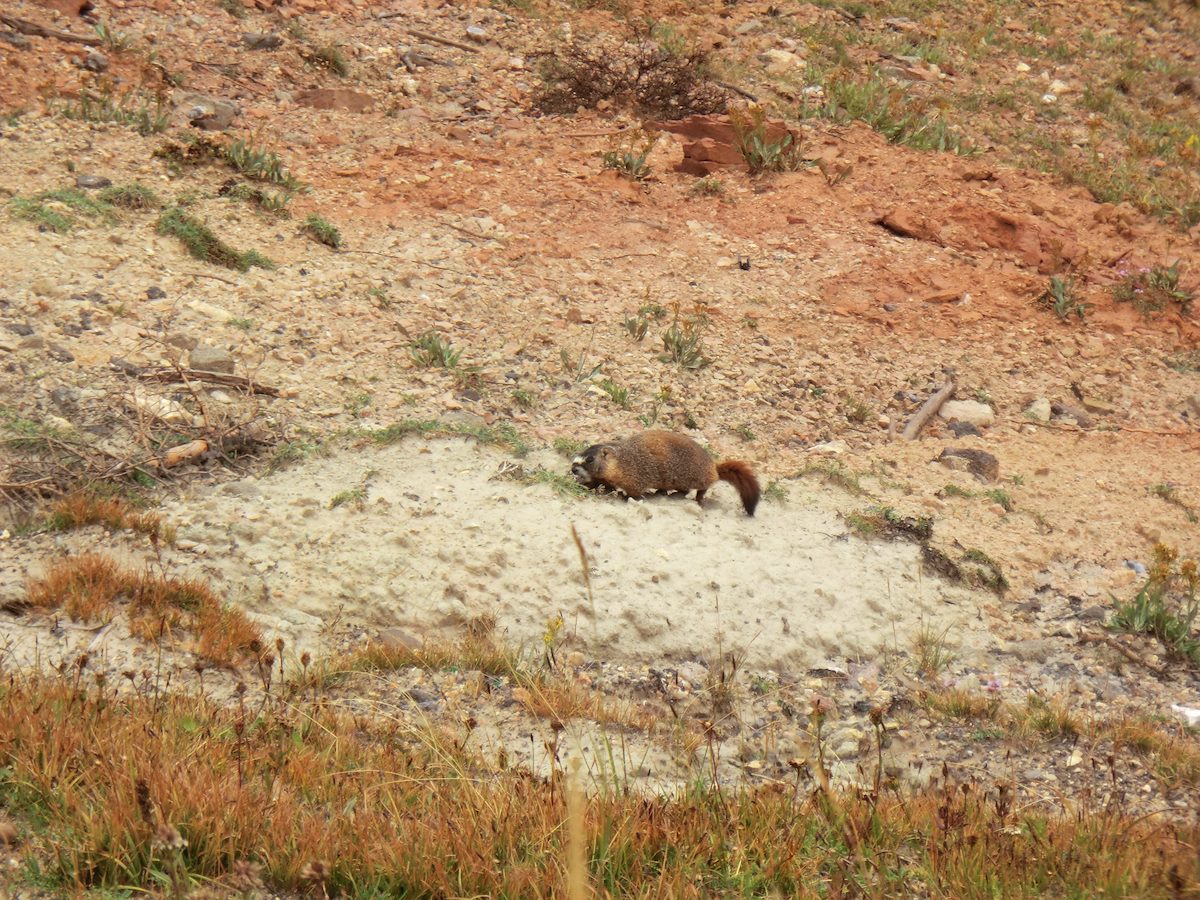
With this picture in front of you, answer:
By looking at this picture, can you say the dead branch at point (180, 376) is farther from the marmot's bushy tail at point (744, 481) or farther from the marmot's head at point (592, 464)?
the marmot's bushy tail at point (744, 481)

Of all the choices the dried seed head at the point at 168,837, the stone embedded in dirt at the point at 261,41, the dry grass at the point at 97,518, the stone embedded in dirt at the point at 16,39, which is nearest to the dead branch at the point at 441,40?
the stone embedded in dirt at the point at 261,41

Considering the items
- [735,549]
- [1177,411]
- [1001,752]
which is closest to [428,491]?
[735,549]

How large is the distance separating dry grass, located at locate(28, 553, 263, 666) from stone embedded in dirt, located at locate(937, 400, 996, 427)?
5.29 meters

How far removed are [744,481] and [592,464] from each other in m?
0.90

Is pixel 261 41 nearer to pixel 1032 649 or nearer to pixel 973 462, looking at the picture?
pixel 973 462

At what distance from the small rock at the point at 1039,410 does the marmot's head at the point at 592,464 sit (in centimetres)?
375

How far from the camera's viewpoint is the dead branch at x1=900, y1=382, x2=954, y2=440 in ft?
25.4

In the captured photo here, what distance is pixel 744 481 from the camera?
635 cm

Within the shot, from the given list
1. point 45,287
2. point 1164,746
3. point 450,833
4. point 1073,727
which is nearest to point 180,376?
point 45,287

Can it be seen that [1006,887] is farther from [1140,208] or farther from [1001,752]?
[1140,208]

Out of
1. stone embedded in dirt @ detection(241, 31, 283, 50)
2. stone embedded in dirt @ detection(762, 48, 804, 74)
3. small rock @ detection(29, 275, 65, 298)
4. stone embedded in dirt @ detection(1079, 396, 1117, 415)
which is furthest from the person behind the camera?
stone embedded in dirt @ detection(762, 48, 804, 74)

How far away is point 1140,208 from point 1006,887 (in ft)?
31.8

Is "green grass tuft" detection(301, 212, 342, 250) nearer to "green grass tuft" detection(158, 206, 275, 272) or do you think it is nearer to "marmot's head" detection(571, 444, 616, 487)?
"green grass tuft" detection(158, 206, 275, 272)

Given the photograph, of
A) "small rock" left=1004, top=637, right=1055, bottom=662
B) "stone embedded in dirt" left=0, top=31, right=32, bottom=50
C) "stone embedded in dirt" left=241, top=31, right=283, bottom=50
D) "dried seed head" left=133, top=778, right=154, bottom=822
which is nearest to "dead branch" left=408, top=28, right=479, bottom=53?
"stone embedded in dirt" left=241, top=31, right=283, bottom=50
